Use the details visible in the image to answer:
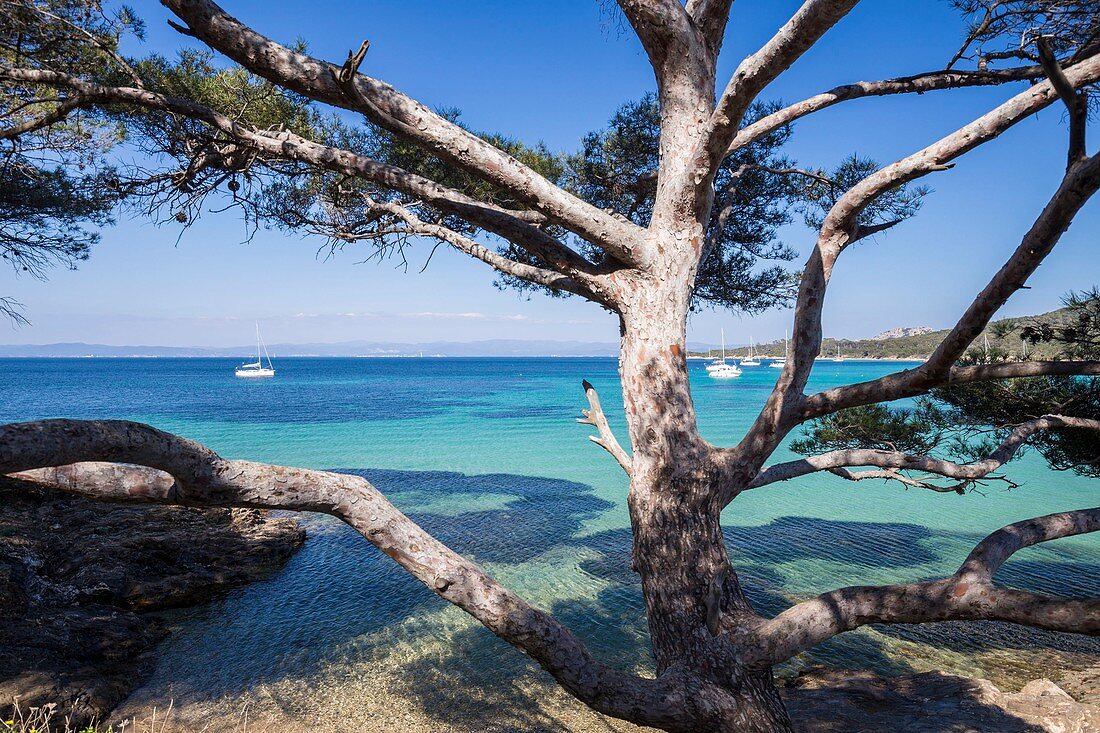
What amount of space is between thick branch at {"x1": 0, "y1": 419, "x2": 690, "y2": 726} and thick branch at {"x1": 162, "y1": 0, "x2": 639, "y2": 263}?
1379 millimetres

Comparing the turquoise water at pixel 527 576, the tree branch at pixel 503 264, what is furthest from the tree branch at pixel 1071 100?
the turquoise water at pixel 527 576

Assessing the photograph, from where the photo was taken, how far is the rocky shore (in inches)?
199

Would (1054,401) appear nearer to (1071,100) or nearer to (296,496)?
(1071,100)

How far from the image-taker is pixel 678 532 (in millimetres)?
2613

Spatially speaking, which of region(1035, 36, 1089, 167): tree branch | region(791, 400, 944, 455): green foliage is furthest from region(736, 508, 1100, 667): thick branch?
region(791, 400, 944, 455): green foliage

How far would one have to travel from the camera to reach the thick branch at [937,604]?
213 centimetres

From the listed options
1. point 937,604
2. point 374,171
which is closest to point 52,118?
point 374,171

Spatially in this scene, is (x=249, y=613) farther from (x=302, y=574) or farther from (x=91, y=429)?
(x=91, y=429)

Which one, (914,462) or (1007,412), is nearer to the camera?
(914,462)

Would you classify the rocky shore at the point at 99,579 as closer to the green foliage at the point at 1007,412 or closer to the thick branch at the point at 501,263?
the thick branch at the point at 501,263

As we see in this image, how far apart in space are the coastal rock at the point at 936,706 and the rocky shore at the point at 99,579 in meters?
5.84

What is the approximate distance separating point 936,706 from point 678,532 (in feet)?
12.8

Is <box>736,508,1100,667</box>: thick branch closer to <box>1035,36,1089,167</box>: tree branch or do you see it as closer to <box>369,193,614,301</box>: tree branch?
<box>1035,36,1089,167</box>: tree branch

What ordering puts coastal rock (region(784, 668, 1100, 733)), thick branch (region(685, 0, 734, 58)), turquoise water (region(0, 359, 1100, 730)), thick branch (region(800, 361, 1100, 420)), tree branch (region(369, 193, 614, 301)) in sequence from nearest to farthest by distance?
thick branch (region(800, 361, 1100, 420)), thick branch (region(685, 0, 734, 58)), tree branch (region(369, 193, 614, 301)), coastal rock (region(784, 668, 1100, 733)), turquoise water (region(0, 359, 1100, 730))
